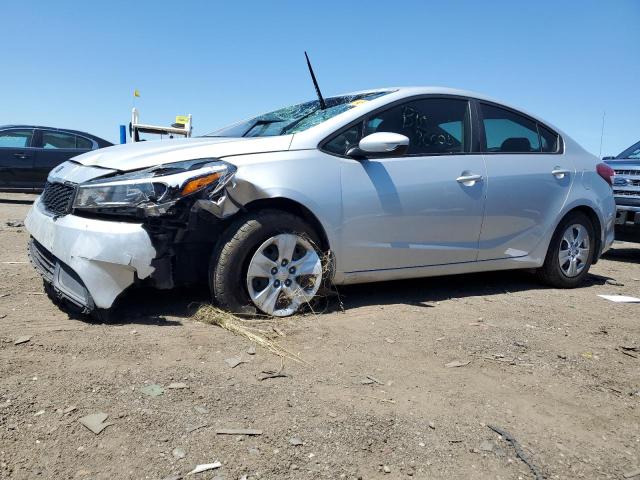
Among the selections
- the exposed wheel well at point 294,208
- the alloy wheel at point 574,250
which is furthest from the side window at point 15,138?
the alloy wheel at point 574,250

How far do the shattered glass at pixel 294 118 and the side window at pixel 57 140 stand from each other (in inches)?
282

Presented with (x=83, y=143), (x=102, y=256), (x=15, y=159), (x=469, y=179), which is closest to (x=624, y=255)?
(x=469, y=179)

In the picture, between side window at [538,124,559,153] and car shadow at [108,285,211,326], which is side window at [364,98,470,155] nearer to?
side window at [538,124,559,153]

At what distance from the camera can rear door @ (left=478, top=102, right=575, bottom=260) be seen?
14.9 feet

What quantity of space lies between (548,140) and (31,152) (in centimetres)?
959

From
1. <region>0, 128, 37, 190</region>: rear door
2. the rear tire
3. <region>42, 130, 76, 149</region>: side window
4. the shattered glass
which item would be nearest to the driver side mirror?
the shattered glass

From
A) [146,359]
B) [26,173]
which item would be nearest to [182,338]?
[146,359]

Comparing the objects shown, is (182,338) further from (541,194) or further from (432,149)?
(541,194)

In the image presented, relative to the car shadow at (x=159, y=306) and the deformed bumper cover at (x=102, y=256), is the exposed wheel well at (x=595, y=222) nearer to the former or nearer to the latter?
the car shadow at (x=159, y=306)

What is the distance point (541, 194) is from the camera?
4793 millimetres

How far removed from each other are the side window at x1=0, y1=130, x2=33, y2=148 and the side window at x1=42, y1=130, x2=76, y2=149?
273mm

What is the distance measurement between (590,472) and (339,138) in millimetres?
2552

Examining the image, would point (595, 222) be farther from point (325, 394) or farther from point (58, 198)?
point (58, 198)

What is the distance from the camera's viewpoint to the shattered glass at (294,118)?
4070 mm
